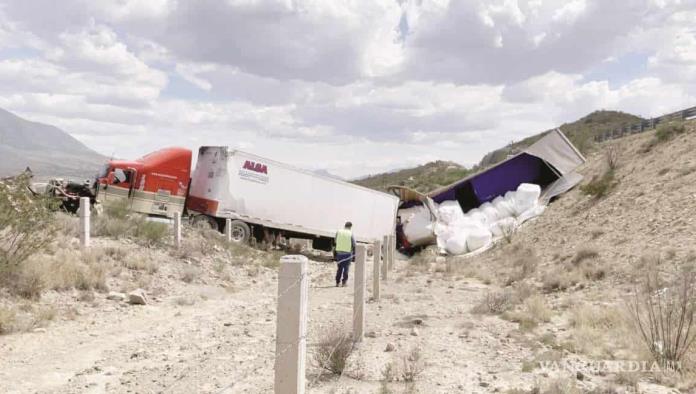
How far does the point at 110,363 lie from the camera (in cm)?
671

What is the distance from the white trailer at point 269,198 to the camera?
19.7 metres

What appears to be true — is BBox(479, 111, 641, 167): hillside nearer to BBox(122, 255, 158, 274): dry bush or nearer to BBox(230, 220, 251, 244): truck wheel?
BBox(230, 220, 251, 244): truck wheel

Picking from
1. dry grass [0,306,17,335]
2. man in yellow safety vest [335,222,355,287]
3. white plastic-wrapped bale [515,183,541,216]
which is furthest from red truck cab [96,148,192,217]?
white plastic-wrapped bale [515,183,541,216]

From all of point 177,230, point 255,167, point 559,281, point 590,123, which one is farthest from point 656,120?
point 590,123

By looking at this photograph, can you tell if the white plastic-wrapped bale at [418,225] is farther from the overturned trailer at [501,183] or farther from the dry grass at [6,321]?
the dry grass at [6,321]

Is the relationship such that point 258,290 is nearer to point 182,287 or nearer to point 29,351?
point 182,287

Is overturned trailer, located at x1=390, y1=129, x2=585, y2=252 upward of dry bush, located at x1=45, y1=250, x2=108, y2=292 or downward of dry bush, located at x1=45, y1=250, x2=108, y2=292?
upward

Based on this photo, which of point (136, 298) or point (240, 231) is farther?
point (240, 231)

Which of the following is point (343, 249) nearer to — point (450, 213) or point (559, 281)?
point (559, 281)

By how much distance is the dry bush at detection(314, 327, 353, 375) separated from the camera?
21.0ft

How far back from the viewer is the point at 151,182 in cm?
1912

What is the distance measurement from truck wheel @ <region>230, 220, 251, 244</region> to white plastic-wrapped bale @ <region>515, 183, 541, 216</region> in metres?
11.1

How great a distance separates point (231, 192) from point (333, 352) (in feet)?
45.8

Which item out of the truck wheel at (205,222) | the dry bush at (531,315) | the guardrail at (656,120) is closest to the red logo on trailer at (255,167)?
the truck wheel at (205,222)
